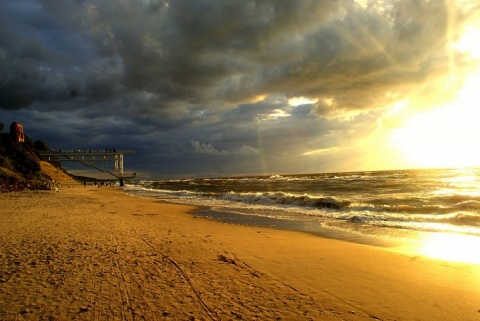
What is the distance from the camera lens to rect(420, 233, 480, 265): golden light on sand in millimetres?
8086

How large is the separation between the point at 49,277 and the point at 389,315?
559cm

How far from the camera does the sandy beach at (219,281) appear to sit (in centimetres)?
448

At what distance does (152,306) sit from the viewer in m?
4.54

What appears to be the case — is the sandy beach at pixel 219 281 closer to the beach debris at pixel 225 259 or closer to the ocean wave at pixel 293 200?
the beach debris at pixel 225 259

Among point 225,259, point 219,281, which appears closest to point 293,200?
point 225,259

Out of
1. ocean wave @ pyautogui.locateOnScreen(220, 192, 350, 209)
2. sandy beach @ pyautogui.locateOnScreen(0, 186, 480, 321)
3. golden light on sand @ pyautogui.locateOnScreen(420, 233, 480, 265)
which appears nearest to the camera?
sandy beach @ pyautogui.locateOnScreen(0, 186, 480, 321)

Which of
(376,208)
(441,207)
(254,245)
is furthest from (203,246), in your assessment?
(441,207)

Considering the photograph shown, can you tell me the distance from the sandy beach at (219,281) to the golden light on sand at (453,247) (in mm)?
785

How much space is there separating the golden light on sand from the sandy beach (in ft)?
2.57

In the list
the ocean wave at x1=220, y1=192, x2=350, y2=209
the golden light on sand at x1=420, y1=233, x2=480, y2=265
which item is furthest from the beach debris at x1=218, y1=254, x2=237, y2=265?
the ocean wave at x1=220, y1=192, x2=350, y2=209

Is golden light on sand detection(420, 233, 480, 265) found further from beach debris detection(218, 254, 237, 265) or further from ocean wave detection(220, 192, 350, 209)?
ocean wave detection(220, 192, 350, 209)

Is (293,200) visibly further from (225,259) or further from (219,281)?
(219,281)

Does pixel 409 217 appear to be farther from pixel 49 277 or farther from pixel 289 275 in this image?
pixel 49 277

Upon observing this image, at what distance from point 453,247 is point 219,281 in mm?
7731
